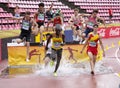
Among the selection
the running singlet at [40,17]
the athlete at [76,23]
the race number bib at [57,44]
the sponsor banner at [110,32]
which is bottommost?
the sponsor banner at [110,32]

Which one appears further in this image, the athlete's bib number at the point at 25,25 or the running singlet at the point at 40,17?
the running singlet at the point at 40,17

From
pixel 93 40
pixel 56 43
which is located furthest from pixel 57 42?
pixel 93 40

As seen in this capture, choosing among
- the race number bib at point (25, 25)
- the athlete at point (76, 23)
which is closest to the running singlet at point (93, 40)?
Result: the race number bib at point (25, 25)

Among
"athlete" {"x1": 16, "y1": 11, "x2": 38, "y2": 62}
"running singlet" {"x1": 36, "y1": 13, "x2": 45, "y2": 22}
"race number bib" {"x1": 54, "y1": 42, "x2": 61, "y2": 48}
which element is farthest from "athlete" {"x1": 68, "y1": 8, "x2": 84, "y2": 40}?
"race number bib" {"x1": 54, "y1": 42, "x2": 61, "y2": 48}

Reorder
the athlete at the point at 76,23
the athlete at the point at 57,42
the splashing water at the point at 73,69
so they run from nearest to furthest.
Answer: the athlete at the point at 57,42, the splashing water at the point at 73,69, the athlete at the point at 76,23

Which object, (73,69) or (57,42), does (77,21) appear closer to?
(73,69)

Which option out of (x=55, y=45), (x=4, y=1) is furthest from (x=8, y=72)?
(x=4, y=1)

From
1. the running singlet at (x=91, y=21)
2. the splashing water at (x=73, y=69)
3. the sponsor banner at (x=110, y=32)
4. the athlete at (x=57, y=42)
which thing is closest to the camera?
the athlete at (x=57, y=42)

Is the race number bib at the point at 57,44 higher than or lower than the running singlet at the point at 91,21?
lower

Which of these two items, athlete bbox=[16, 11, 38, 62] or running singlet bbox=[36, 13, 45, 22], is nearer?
athlete bbox=[16, 11, 38, 62]

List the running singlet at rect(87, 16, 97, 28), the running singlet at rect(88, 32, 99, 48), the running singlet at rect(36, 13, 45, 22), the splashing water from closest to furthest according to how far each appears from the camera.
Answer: the running singlet at rect(88, 32, 99, 48)
the splashing water
the running singlet at rect(36, 13, 45, 22)
the running singlet at rect(87, 16, 97, 28)

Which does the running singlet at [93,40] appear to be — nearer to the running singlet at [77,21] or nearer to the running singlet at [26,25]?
the running singlet at [26,25]

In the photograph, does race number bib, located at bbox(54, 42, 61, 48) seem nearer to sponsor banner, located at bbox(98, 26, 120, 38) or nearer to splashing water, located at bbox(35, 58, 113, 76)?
splashing water, located at bbox(35, 58, 113, 76)

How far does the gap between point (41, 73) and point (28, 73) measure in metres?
0.58
